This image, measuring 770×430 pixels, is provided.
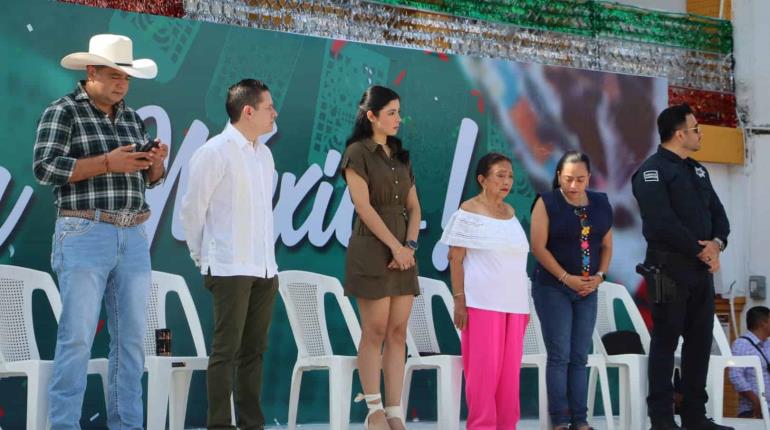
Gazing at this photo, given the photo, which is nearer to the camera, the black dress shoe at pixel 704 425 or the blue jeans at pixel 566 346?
the blue jeans at pixel 566 346

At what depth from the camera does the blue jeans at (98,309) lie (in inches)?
197

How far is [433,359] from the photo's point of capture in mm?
6531

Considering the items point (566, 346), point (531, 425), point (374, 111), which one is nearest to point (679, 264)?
point (566, 346)

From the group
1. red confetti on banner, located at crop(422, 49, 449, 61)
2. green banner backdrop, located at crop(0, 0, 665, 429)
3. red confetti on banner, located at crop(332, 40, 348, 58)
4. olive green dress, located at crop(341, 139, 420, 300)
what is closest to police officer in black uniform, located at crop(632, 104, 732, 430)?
olive green dress, located at crop(341, 139, 420, 300)

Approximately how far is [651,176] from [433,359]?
1.53 metres

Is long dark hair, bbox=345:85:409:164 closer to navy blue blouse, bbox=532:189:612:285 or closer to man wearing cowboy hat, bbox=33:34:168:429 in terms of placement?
navy blue blouse, bbox=532:189:612:285

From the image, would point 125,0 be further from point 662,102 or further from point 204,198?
point 662,102

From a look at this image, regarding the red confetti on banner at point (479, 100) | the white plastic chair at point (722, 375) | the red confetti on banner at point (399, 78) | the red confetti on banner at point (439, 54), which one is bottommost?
the white plastic chair at point (722, 375)

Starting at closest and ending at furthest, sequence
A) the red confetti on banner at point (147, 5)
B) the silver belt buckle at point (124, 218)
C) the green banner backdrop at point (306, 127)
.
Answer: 1. the silver belt buckle at point (124, 218)
2. the green banner backdrop at point (306, 127)
3. the red confetti on banner at point (147, 5)

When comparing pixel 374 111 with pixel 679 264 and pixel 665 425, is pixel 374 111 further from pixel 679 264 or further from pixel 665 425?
pixel 665 425

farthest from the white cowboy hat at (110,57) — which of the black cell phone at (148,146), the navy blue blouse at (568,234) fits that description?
the navy blue blouse at (568,234)

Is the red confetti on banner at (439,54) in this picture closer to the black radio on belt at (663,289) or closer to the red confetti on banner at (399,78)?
the red confetti on banner at (399,78)

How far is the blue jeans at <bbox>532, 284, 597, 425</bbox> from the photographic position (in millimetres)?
6391

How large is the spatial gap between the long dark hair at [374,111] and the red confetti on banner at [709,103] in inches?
151
